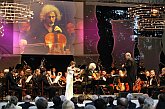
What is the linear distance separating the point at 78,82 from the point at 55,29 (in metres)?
4.44

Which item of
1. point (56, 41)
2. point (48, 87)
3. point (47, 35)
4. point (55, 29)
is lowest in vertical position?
point (48, 87)

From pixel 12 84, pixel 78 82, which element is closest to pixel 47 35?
pixel 78 82

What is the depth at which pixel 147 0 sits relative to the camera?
20.0m

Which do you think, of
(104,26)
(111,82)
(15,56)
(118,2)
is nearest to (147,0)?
(118,2)

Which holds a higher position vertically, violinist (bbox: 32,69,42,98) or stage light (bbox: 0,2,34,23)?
stage light (bbox: 0,2,34,23)

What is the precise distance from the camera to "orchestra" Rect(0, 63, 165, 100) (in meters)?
14.9

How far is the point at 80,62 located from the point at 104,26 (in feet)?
10.9

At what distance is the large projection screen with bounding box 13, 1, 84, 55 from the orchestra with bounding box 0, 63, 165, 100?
234 cm

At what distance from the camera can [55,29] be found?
1994 centimetres

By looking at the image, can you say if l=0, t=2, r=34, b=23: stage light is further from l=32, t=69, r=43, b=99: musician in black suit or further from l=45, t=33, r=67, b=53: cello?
l=45, t=33, r=67, b=53: cello

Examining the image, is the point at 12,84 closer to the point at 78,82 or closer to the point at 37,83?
the point at 37,83

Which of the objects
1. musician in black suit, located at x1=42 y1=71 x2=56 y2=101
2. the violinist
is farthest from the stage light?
musician in black suit, located at x1=42 y1=71 x2=56 y2=101

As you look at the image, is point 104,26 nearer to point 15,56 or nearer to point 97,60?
point 97,60

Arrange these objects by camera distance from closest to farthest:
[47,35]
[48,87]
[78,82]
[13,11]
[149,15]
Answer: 1. [48,87]
2. [13,11]
3. [78,82]
4. [149,15]
5. [47,35]
